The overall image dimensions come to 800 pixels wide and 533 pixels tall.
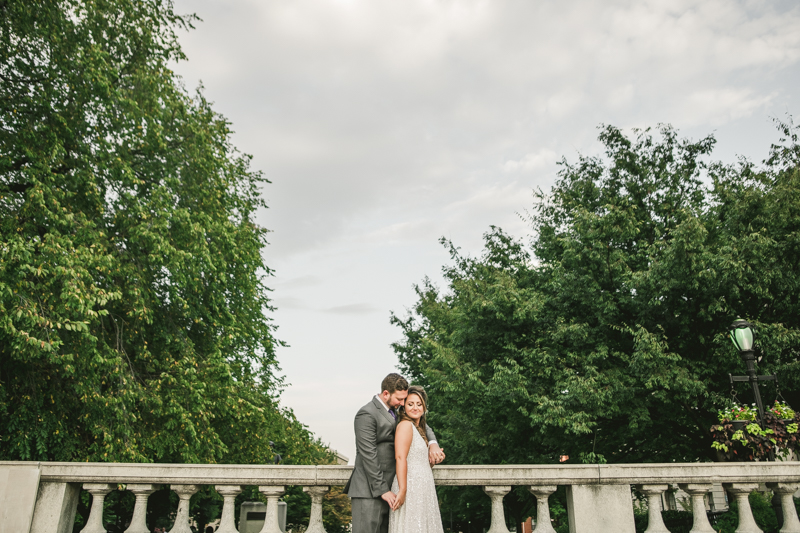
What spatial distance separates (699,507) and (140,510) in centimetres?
482

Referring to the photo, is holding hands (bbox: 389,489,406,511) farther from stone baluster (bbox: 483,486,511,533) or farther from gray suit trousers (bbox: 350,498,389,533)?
stone baluster (bbox: 483,486,511,533)

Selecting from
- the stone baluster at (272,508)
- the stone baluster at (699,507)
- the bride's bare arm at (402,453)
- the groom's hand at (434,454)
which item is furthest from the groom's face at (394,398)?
the stone baluster at (699,507)

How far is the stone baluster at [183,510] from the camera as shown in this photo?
194 inches

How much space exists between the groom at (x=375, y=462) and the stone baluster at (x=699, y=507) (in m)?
2.29

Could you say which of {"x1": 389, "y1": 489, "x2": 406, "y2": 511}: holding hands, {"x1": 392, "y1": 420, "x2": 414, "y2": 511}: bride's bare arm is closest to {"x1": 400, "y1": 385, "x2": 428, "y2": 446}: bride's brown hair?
{"x1": 392, "y1": 420, "x2": 414, "y2": 511}: bride's bare arm

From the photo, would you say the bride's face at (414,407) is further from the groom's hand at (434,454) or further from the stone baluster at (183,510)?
the stone baluster at (183,510)

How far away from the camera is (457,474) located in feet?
17.0

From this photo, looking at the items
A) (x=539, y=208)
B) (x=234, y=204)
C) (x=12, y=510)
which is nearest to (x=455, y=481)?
(x=12, y=510)

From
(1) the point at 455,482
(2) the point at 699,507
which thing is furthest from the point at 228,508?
(2) the point at 699,507

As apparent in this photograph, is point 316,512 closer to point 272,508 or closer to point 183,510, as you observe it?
point 272,508

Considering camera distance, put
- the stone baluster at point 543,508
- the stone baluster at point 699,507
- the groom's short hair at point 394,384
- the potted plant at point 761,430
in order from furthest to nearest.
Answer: the potted plant at point 761,430
the stone baluster at point 543,508
the stone baluster at point 699,507
the groom's short hair at point 394,384

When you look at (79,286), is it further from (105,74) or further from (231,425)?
(231,425)

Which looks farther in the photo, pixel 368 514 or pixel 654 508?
pixel 654 508

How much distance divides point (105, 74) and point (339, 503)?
37.2 metres
